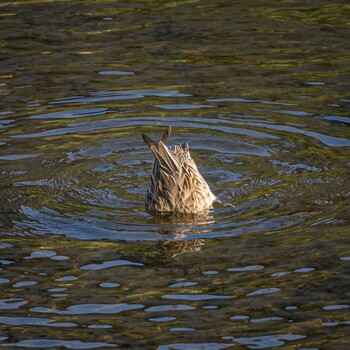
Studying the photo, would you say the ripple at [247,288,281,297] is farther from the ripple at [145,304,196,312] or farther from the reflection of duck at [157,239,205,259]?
the reflection of duck at [157,239,205,259]

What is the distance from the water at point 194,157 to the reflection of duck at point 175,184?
0.22 m

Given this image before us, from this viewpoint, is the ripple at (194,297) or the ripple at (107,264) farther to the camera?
the ripple at (107,264)

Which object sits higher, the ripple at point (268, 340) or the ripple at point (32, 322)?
the ripple at point (32, 322)

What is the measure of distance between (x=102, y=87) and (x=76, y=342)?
6293 mm

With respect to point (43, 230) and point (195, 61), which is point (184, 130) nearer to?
point (195, 61)

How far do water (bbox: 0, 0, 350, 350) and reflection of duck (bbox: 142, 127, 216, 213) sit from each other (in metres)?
0.22

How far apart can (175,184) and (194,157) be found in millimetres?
1011

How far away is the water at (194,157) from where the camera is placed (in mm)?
7906

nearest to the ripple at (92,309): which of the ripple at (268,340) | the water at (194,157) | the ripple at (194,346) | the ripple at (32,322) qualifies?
the water at (194,157)

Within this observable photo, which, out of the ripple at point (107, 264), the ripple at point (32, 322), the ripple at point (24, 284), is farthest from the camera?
the ripple at point (107, 264)

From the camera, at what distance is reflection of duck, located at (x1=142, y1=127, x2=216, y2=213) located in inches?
409

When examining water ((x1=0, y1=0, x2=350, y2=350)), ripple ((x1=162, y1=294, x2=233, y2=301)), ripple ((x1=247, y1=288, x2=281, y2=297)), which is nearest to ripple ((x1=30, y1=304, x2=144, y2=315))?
water ((x1=0, y1=0, x2=350, y2=350))


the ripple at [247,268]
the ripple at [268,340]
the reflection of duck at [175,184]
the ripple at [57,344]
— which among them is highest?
the reflection of duck at [175,184]

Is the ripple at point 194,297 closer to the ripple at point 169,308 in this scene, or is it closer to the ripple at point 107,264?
the ripple at point 169,308
